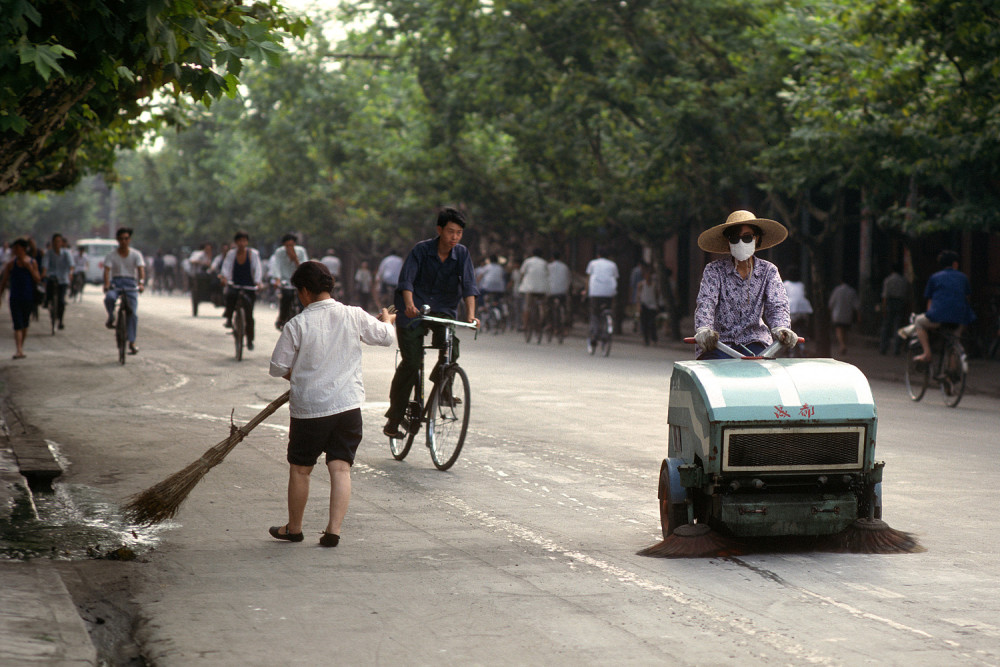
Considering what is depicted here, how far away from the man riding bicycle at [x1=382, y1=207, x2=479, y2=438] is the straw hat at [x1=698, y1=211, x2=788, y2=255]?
2.51 metres

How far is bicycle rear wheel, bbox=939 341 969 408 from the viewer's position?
15.1 metres

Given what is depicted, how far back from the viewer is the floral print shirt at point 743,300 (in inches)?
288

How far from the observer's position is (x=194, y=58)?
7539 millimetres

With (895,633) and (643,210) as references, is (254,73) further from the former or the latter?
(895,633)

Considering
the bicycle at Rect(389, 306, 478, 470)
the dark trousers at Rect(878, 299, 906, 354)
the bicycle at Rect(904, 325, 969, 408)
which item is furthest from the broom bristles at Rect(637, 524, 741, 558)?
the dark trousers at Rect(878, 299, 906, 354)

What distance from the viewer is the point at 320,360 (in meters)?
6.89

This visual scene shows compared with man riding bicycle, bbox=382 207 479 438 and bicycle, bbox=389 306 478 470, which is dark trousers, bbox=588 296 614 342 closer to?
man riding bicycle, bbox=382 207 479 438

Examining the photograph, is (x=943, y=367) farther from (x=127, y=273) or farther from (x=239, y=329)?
(x=127, y=273)

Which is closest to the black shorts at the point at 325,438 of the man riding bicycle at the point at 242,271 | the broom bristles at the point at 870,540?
the broom bristles at the point at 870,540

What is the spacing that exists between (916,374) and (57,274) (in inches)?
741

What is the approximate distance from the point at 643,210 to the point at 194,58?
2215 centimetres

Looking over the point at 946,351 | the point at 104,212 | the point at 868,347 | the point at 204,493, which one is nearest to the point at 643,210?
the point at 868,347

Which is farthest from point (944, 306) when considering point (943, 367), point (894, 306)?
point (894, 306)

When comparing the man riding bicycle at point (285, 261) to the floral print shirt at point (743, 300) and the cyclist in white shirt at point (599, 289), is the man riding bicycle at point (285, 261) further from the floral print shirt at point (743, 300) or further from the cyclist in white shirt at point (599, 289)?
the floral print shirt at point (743, 300)
